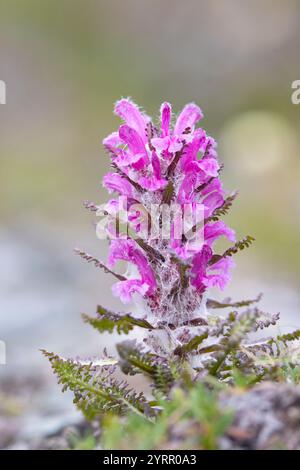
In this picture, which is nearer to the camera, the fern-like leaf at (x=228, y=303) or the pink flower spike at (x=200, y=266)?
the fern-like leaf at (x=228, y=303)

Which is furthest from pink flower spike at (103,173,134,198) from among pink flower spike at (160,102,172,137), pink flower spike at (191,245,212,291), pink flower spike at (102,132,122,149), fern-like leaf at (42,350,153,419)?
fern-like leaf at (42,350,153,419)

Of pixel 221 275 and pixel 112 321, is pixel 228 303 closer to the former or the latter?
pixel 221 275

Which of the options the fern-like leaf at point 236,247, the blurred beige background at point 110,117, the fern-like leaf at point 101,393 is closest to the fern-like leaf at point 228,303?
the fern-like leaf at point 236,247

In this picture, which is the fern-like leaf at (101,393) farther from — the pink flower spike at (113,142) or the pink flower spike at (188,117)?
the pink flower spike at (188,117)

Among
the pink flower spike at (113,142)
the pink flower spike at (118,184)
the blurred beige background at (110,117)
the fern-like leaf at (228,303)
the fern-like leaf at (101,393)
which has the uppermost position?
the blurred beige background at (110,117)

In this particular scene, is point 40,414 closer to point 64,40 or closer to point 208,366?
point 208,366

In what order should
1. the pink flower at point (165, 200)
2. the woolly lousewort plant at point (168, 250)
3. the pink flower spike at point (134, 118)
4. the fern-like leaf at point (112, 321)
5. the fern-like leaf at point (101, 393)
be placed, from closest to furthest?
the fern-like leaf at point (112, 321)
the fern-like leaf at point (101, 393)
the woolly lousewort plant at point (168, 250)
the pink flower at point (165, 200)
the pink flower spike at point (134, 118)

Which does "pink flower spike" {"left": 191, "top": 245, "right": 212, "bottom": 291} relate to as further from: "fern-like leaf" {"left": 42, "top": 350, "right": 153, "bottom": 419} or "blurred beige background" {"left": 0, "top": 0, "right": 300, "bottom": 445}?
"blurred beige background" {"left": 0, "top": 0, "right": 300, "bottom": 445}

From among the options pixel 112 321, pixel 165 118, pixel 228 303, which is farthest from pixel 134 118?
pixel 112 321
